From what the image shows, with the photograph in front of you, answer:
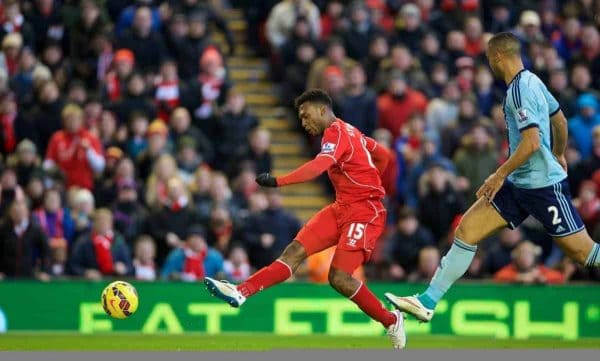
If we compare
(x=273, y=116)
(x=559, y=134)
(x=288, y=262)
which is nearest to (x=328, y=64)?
(x=273, y=116)

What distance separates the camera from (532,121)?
1193cm

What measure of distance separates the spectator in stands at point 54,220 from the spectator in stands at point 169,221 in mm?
967

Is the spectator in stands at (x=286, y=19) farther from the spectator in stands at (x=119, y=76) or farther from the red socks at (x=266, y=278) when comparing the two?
the red socks at (x=266, y=278)

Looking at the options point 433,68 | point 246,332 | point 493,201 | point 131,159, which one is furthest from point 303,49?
point 493,201

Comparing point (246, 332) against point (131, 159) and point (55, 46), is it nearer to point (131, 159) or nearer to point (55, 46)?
point (131, 159)

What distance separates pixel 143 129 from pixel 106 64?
1.50 m

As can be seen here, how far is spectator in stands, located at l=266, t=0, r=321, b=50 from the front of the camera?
21.7 meters

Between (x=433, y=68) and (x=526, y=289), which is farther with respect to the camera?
(x=433, y=68)

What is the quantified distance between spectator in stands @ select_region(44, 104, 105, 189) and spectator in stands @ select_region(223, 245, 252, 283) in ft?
6.86

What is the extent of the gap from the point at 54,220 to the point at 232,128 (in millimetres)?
3017

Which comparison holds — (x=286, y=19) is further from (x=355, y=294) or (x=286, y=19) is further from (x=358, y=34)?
(x=355, y=294)

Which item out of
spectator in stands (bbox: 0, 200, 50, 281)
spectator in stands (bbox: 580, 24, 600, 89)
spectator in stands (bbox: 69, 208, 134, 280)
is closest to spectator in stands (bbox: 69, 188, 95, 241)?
spectator in stands (bbox: 69, 208, 134, 280)

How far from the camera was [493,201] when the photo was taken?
12344 mm

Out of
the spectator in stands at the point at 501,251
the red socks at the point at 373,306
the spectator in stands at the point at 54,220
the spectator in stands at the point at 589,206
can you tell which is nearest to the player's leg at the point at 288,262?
the red socks at the point at 373,306
